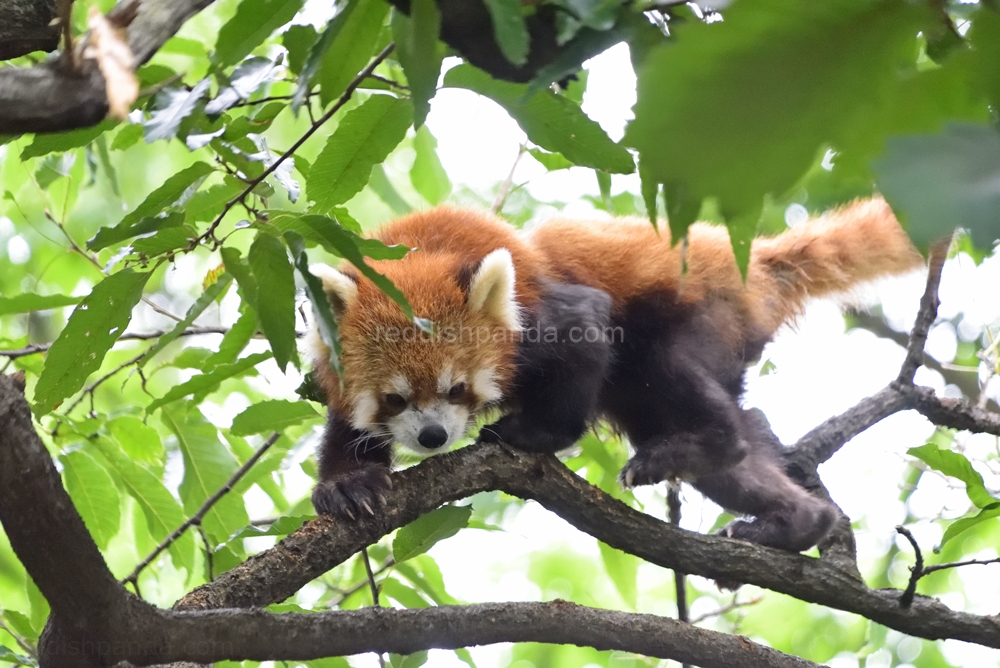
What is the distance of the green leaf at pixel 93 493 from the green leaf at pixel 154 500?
0.14 meters

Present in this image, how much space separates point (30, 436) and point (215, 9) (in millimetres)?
4031

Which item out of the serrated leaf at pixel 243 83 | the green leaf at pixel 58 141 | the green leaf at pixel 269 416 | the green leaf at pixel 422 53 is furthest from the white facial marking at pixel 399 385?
the green leaf at pixel 422 53

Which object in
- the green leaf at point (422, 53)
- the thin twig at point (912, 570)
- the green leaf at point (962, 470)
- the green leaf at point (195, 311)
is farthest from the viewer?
the thin twig at point (912, 570)

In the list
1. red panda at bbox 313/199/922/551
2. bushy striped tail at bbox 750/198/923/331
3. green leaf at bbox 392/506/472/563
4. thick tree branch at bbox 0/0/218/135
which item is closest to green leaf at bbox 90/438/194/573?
red panda at bbox 313/199/922/551

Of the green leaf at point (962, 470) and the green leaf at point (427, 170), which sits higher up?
the green leaf at point (427, 170)

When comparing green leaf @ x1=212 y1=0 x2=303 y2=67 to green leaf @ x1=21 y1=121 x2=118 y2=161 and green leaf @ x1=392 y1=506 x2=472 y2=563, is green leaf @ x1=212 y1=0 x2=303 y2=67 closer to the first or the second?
green leaf @ x1=21 y1=121 x2=118 y2=161

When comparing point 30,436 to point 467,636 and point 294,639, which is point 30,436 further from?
point 467,636

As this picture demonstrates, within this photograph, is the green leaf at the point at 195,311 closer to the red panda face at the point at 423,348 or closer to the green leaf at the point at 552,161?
the red panda face at the point at 423,348

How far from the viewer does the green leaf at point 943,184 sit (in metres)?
0.46

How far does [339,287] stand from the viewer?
3588 mm

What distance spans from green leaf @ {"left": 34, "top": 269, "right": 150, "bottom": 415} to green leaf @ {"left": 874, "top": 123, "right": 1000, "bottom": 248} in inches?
69.2

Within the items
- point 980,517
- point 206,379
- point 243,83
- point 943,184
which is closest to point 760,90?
point 943,184

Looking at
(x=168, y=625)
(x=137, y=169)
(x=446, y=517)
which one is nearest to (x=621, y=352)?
(x=446, y=517)

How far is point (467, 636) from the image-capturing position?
2.45m
